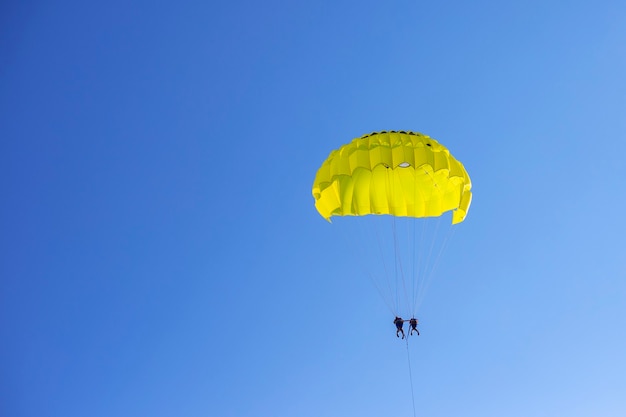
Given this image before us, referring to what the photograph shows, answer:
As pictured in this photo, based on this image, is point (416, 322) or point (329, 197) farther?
point (329, 197)

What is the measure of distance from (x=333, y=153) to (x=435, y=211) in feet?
14.5

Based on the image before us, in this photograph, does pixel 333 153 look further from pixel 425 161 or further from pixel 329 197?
pixel 425 161

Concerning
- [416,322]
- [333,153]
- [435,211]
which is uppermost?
[333,153]

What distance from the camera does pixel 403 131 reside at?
22562 mm

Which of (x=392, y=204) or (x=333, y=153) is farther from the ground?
(x=333, y=153)

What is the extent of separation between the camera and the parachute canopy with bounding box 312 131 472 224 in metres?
21.2

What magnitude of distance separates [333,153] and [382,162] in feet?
8.37

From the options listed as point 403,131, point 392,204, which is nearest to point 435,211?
point 392,204

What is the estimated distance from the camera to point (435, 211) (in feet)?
72.4

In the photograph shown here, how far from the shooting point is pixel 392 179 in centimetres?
2164

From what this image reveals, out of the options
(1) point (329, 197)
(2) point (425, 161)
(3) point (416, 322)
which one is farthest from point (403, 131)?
(3) point (416, 322)

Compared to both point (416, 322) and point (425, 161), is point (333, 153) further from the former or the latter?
point (416, 322)

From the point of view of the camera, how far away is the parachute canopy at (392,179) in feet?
69.5

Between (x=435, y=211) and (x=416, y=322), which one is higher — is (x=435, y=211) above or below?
above
